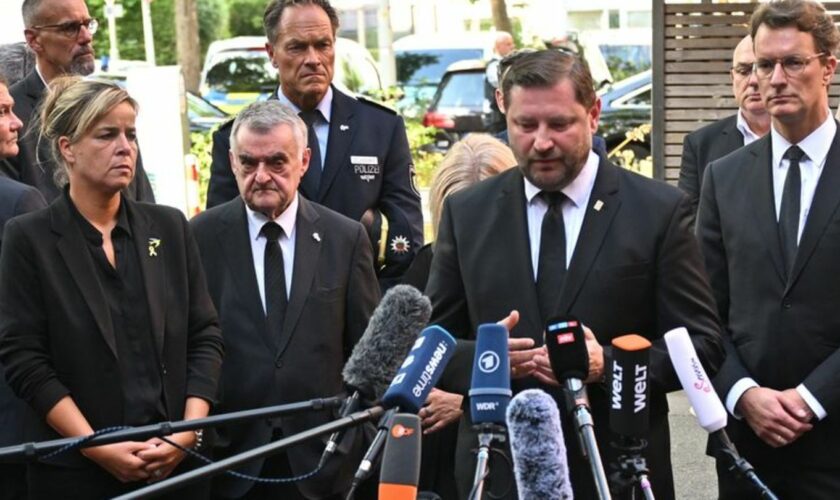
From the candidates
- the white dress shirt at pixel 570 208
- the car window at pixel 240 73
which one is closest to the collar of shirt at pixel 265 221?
the white dress shirt at pixel 570 208

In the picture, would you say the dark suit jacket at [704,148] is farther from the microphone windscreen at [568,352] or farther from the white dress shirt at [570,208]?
the microphone windscreen at [568,352]

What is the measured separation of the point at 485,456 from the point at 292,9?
3.62 m

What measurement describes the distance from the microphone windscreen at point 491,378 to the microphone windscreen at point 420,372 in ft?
0.31

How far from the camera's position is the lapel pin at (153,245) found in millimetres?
5332

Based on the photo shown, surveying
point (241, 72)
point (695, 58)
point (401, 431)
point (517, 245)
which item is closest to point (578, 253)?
point (517, 245)

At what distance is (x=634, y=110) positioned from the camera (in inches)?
884

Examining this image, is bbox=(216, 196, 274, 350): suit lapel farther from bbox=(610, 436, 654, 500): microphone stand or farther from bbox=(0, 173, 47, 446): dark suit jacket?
bbox=(610, 436, 654, 500): microphone stand

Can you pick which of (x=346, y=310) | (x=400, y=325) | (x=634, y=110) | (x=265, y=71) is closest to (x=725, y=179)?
(x=346, y=310)

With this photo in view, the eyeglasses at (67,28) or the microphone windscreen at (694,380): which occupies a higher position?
the eyeglasses at (67,28)

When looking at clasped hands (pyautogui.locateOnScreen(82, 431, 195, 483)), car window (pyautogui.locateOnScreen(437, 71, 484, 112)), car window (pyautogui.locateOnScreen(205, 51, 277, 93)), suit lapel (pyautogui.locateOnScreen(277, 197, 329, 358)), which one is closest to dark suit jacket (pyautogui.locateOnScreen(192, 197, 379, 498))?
suit lapel (pyautogui.locateOnScreen(277, 197, 329, 358))

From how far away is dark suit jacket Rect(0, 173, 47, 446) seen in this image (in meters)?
5.40

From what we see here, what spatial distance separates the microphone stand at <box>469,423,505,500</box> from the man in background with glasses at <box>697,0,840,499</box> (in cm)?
184

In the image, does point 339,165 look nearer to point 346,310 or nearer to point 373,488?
point 346,310

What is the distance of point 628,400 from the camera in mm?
3934
